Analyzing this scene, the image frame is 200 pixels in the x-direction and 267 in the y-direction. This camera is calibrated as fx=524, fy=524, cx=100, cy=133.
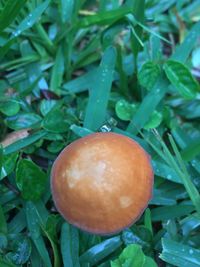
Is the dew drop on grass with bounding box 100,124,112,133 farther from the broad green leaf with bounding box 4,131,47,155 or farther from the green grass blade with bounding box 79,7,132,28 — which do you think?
the green grass blade with bounding box 79,7,132,28

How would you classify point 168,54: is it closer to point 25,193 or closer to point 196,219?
point 196,219

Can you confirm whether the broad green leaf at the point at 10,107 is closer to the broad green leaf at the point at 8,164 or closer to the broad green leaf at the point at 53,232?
the broad green leaf at the point at 8,164


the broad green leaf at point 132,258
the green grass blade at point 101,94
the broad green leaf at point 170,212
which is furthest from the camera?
the green grass blade at point 101,94

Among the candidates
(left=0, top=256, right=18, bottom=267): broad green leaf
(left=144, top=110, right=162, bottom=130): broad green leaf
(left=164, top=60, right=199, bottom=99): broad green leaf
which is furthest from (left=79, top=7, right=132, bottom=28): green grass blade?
(left=0, top=256, right=18, bottom=267): broad green leaf

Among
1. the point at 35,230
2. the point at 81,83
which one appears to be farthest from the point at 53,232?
the point at 81,83

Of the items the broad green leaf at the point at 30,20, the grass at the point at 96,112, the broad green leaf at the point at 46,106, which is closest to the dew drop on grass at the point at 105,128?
the grass at the point at 96,112

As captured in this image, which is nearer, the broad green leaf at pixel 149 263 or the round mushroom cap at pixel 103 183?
the round mushroom cap at pixel 103 183

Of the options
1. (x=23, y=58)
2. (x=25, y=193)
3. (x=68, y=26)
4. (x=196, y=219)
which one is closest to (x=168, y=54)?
(x=68, y=26)
